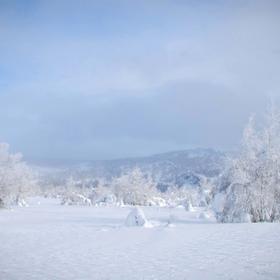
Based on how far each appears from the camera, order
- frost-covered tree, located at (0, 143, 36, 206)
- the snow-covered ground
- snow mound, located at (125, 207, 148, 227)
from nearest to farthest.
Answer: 1. the snow-covered ground
2. snow mound, located at (125, 207, 148, 227)
3. frost-covered tree, located at (0, 143, 36, 206)

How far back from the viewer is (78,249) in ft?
59.2

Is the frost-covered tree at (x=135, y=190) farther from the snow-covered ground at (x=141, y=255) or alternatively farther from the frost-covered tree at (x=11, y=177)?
the snow-covered ground at (x=141, y=255)

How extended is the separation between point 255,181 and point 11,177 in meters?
31.2

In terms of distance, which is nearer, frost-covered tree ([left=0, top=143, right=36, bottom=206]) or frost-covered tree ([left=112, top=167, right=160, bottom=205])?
frost-covered tree ([left=0, top=143, right=36, bottom=206])

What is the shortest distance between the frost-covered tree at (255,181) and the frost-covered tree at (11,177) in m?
28.2

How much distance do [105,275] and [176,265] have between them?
8.41 feet

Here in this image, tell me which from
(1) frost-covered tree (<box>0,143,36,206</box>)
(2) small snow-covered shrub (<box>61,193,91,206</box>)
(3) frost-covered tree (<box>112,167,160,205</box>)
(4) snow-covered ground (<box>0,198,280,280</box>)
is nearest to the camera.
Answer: (4) snow-covered ground (<box>0,198,280,280</box>)

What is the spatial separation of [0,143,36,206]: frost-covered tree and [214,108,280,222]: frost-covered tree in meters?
28.2

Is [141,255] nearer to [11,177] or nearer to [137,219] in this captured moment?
[137,219]

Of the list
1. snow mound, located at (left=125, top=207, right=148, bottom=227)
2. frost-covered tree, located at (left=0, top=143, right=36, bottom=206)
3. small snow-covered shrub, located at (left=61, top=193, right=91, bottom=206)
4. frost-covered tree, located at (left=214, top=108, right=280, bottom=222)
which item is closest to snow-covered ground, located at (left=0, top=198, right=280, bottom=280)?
snow mound, located at (left=125, top=207, right=148, bottom=227)

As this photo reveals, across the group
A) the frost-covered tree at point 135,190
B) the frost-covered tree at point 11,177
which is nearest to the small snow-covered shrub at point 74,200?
the frost-covered tree at point 135,190

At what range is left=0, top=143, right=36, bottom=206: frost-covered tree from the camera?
2064 inches

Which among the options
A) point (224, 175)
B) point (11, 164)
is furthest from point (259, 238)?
point (11, 164)

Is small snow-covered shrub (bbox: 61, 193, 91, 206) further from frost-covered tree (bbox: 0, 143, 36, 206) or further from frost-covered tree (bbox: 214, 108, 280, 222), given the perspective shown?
frost-covered tree (bbox: 214, 108, 280, 222)
